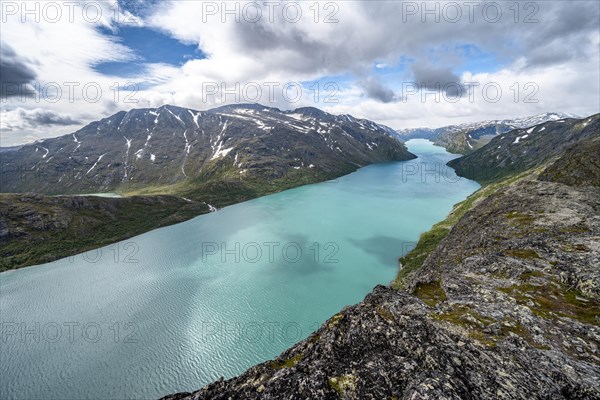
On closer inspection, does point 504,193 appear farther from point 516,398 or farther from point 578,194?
point 516,398

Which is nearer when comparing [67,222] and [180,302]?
[180,302]

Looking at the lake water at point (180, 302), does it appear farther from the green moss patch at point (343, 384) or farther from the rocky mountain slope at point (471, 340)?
the green moss patch at point (343, 384)

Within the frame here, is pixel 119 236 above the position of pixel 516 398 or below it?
below

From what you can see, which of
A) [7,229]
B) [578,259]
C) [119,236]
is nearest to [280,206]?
[119,236]

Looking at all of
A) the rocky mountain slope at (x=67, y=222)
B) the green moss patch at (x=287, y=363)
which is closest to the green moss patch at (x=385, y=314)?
the green moss patch at (x=287, y=363)

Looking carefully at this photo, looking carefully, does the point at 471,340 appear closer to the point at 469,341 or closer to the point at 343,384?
the point at 469,341

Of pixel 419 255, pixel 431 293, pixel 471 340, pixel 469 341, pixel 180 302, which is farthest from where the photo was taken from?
pixel 419 255

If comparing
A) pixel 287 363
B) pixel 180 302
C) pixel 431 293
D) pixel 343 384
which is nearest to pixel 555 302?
pixel 431 293
